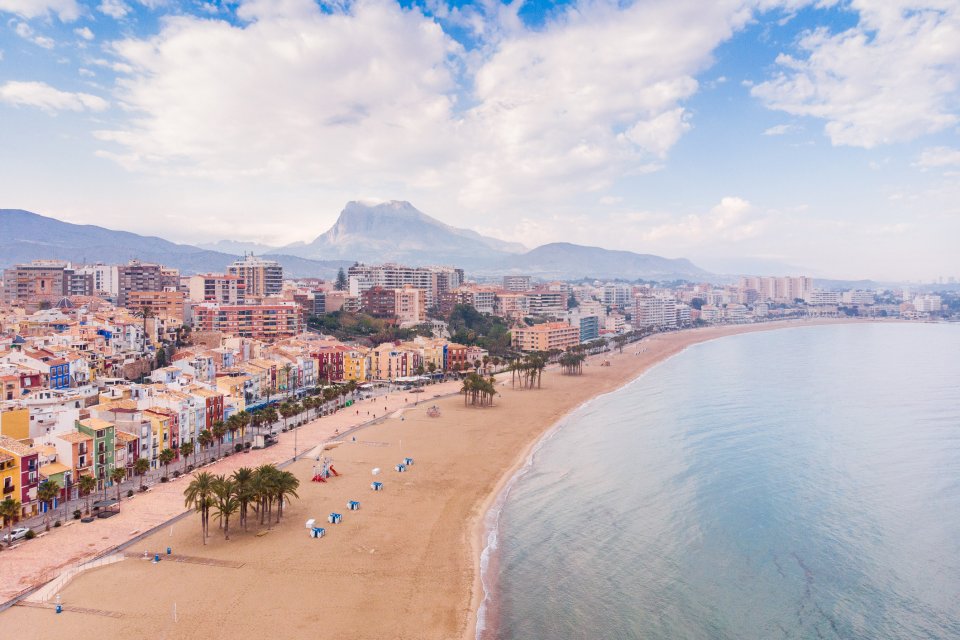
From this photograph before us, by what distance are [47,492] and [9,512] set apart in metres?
2.65

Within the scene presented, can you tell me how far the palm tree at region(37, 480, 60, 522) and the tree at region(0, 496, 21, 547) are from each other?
1210mm

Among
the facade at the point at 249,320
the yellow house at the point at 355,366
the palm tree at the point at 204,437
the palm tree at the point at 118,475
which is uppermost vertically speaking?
the facade at the point at 249,320

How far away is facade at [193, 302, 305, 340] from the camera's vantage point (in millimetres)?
93562

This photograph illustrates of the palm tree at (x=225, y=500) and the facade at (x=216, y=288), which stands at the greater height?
the facade at (x=216, y=288)

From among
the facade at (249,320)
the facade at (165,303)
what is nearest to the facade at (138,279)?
the facade at (165,303)

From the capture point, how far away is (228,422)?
45.0 metres

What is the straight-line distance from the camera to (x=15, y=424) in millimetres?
35719

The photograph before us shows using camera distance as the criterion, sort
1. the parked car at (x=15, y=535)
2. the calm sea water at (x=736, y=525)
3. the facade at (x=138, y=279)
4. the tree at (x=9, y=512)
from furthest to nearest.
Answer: the facade at (x=138, y=279)
the tree at (x=9, y=512)
the parked car at (x=15, y=535)
the calm sea water at (x=736, y=525)

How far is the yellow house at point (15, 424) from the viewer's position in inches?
1395

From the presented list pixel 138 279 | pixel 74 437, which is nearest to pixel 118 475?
pixel 74 437

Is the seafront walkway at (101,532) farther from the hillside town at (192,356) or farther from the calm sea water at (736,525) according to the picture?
the calm sea water at (736,525)

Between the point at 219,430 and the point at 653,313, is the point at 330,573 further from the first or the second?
the point at 653,313

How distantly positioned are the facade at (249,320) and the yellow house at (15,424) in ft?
184

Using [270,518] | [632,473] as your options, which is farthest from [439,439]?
[270,518]
